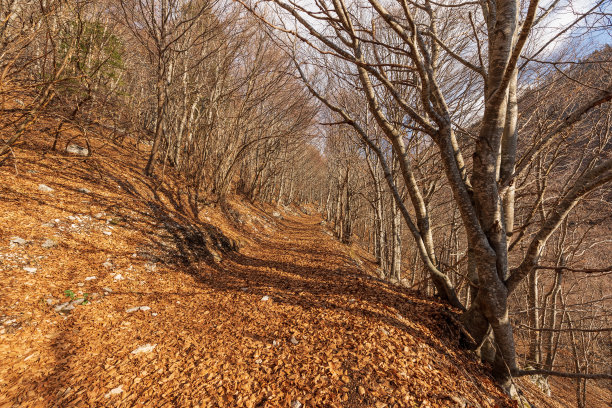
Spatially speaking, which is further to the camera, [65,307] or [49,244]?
[49,244]

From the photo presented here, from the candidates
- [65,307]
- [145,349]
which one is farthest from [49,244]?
[145,349]

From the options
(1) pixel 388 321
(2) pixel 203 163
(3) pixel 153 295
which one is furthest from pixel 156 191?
(1) pixel 388 321

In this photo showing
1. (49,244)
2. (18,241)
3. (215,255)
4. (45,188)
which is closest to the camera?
(18,241)

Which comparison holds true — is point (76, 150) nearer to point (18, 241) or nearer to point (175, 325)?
point (18, 241)

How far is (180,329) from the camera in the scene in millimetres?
3133

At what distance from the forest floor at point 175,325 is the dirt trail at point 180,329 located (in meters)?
0.02

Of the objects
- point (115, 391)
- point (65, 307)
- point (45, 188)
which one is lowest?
point (115, 391)

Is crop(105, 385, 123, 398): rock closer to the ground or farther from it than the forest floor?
closer to the ground

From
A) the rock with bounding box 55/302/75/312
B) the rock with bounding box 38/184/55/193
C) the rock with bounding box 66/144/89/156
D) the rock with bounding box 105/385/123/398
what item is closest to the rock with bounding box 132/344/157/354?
the rock with bounding box 105/385/123/398

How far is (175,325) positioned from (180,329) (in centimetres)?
14

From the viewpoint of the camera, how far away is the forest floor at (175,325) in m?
2.12

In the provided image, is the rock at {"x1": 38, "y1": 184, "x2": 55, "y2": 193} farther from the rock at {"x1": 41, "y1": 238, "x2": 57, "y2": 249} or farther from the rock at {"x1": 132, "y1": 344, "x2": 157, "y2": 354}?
the rock at {"x1": 132, "y1": 344, "x2": 157, "y2": 354}

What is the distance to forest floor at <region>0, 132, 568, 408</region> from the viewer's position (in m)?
2.12

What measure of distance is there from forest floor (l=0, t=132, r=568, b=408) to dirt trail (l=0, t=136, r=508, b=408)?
2 cm
